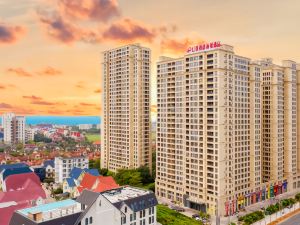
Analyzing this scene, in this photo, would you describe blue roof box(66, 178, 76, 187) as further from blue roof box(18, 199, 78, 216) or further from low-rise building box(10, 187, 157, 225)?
blue roof box(18, 199, 78, 216)

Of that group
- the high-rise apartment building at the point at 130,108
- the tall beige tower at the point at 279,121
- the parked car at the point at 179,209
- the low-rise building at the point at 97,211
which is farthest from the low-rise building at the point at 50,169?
the tall beige tower at the point at 279,121

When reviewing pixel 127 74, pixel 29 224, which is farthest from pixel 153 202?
pixel 127 74

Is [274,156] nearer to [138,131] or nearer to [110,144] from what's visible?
[138,131]

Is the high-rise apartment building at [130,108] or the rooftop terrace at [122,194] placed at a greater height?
the high-rise apartment building at [130,108]

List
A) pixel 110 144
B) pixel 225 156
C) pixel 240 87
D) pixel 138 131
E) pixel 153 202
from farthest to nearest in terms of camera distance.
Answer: pixel 110 144 < pixel 138 131 < pixel 240 87 < pixel 225 156 < pixel 153 202

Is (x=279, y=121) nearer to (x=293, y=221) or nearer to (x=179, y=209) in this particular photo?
(x=293, y=221)

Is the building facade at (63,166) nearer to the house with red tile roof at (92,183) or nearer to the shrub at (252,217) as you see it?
the house with red tile roof at (92,183)

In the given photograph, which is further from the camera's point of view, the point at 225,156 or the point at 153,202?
the point at 225,156
